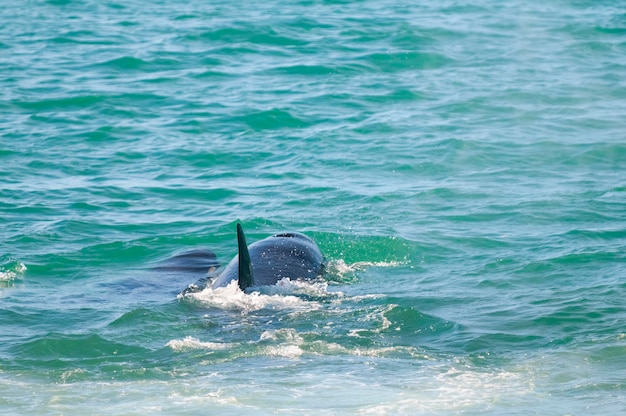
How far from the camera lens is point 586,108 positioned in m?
25.3

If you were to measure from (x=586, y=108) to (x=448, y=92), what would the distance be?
3.56 meters

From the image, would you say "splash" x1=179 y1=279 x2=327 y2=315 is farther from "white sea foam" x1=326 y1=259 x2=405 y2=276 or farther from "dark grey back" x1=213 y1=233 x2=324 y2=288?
"white sea foam" x1=326 y1=259 x2=405 y2=276

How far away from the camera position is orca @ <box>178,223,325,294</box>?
14.5 meters

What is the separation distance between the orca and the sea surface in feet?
0.83

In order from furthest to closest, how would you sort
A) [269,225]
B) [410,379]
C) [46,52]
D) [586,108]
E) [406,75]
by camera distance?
1. [46,52]
2. [406,75]
3. [586,108]
4. [269,225]
5. [410,379]

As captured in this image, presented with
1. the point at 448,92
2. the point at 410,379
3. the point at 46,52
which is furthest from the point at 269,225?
the point at 46,52

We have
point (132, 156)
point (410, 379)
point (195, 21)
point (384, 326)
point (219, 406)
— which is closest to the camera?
point (219, 406)

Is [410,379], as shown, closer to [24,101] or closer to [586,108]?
[586,108]

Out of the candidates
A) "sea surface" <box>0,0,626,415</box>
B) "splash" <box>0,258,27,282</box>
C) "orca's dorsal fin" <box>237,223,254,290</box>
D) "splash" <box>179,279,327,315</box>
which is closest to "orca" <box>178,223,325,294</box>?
"orca's dorsal fin" <box>237,223,254,290</box>

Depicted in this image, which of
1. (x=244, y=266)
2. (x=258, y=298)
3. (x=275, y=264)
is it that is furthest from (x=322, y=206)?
(x=244, y=266)

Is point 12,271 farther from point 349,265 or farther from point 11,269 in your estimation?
point 349,265

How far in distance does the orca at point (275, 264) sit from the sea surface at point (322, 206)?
0.25 metres

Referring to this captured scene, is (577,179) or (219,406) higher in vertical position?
(219,406)

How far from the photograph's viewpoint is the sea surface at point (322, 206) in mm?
11375
